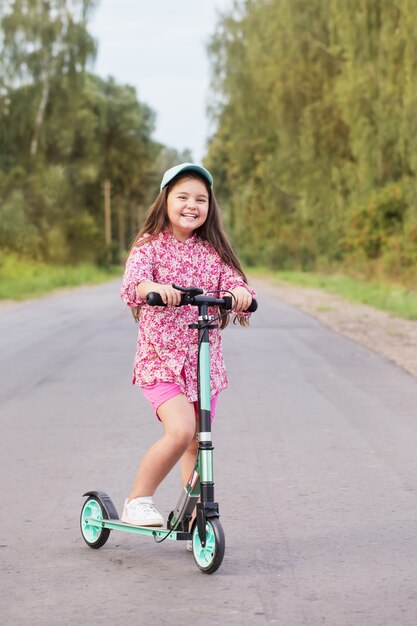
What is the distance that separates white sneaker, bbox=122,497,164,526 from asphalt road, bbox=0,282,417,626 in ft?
0.58

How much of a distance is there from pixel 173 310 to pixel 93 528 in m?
1.07

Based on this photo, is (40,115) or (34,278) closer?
(34,278)

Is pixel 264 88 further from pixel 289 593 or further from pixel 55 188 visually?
pixel 289 593

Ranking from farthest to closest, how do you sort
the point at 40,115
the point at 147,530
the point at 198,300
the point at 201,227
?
the point at 40,115, the point at 201,227, the point at 147,530, the point at 198,300

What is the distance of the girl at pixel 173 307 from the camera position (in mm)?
4844

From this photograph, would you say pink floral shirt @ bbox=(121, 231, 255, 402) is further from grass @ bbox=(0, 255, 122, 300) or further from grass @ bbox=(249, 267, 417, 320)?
grass @ bbox=(0, 255, 122, 300)

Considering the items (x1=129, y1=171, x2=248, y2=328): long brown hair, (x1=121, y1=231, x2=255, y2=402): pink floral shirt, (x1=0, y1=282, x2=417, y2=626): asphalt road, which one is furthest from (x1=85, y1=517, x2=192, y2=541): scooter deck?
(x1=129, y1=171, x2=248, y2=328): long brown hair

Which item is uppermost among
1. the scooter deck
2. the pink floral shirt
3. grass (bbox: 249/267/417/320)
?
the pink floral shirt

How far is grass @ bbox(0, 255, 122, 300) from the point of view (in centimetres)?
3594

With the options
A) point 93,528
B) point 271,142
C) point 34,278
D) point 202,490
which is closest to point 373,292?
point 34,278

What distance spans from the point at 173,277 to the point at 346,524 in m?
1.60

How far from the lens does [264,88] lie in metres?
45.8

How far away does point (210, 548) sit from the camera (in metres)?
4.68

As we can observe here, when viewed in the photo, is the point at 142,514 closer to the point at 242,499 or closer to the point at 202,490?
the point at 202,490
